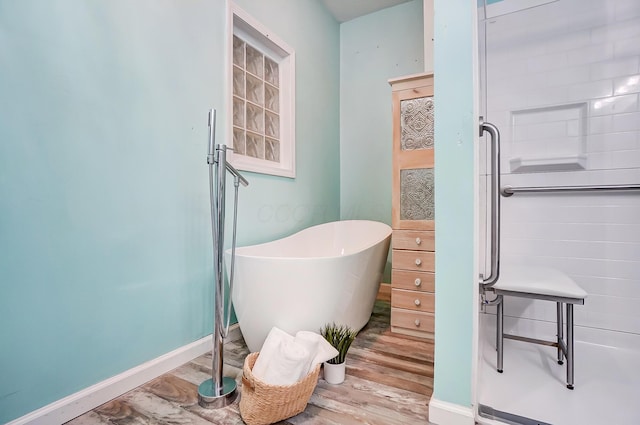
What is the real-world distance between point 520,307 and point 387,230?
996 millimetres

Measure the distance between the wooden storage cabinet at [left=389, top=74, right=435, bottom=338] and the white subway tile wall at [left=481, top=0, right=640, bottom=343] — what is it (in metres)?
0.51

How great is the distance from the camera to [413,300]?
201 centimetres

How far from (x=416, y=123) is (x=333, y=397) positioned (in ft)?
5.35

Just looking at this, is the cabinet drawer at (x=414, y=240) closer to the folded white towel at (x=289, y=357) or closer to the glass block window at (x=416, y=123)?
the glass block window at (x=416, y=123)

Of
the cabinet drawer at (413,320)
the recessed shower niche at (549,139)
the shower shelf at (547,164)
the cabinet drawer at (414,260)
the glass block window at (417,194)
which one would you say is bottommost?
the cabinet drawer at (413,320)

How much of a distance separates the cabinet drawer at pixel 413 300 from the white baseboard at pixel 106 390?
4.05 feet

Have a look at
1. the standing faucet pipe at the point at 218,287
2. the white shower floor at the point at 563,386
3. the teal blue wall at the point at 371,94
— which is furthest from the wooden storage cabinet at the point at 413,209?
the standing faucet pipe at the point at 218,287

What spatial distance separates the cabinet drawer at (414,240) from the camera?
6.48ft

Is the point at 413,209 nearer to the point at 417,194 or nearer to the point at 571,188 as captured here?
the point at 417,194

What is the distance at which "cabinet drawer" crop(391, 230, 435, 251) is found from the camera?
1974 millimetres

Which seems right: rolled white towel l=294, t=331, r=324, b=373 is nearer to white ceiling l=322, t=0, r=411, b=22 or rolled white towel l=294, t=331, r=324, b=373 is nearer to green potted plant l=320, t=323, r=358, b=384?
green potted plant l=320, t=323, r=358, b=384

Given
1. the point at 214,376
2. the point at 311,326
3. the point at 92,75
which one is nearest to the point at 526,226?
the point at 311,326

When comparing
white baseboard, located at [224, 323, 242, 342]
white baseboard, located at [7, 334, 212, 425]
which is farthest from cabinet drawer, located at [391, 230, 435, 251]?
white baseboard, located at [7, 334, 212, 425]

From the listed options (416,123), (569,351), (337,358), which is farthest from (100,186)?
(569,351)
